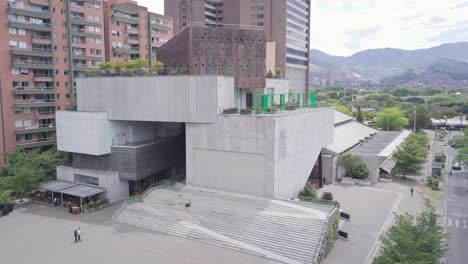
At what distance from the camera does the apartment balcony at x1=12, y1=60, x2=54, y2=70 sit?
58.8m

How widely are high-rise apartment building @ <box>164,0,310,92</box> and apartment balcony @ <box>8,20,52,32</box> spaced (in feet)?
199

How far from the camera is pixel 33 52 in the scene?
6109cm

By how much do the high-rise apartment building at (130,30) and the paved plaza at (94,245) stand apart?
4756cm

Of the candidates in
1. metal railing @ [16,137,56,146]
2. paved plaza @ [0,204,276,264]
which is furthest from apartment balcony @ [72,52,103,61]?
paved plaza @ [0,204,276,264]

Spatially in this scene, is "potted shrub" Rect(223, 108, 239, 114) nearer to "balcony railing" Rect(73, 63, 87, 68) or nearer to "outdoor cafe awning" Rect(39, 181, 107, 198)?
"outdoor cafe awning" Rect(39, 181, 107, 198)

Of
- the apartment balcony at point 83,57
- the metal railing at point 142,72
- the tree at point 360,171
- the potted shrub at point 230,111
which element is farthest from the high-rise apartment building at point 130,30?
the tree at point 360,171

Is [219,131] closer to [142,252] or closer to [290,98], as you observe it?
[290,98]

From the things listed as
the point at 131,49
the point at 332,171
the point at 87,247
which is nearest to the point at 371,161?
the point at 332,171

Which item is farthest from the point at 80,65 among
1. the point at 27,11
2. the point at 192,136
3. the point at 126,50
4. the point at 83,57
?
the point at 192,136

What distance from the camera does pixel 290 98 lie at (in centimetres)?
4441

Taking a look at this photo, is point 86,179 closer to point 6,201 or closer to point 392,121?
point 6,201

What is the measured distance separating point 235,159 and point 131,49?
51982mm

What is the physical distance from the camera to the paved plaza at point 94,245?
94.3 feet

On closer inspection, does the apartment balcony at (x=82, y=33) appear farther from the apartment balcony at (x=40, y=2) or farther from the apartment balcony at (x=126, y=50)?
the apartment balcony at (x=126, y=50)
